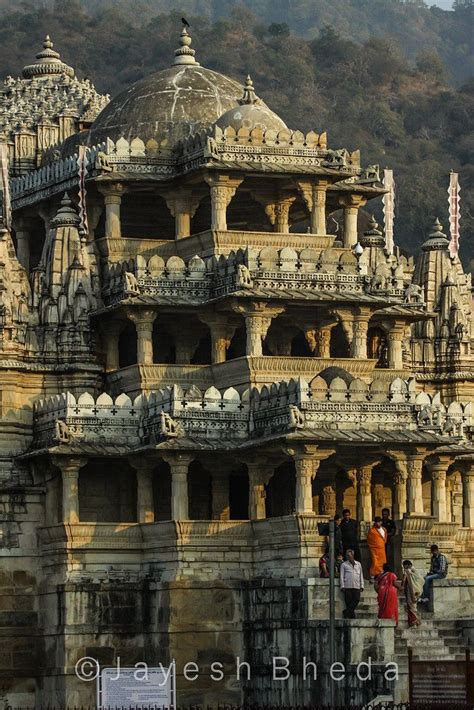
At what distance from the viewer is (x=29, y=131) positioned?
82250 millimetres

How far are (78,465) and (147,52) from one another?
333ft

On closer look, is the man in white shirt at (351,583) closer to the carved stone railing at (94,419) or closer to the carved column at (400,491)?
the carved column at (400,491)

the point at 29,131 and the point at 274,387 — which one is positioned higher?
the point at 29,131

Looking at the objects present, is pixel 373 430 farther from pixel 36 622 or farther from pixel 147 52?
pixel 147 52

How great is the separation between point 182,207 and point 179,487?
7.86 meters

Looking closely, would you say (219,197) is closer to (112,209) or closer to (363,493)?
(112,209)

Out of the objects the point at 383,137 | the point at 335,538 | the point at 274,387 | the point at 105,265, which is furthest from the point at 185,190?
the point at 383,137

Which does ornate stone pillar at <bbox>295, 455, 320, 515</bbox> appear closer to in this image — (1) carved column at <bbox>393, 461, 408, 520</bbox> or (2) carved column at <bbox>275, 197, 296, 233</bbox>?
(1) carved column at <bbox>393, 461, 408, 520</bbox>

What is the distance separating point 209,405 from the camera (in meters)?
69.0

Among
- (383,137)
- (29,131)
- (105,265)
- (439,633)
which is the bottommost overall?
(439,633)

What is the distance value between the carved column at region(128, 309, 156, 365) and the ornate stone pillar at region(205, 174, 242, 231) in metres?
2.54

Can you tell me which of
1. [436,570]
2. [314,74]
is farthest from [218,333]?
[314,74]

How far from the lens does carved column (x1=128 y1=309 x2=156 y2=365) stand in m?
71.6

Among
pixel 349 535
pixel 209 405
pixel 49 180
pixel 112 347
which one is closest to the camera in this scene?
pixel 349 535
